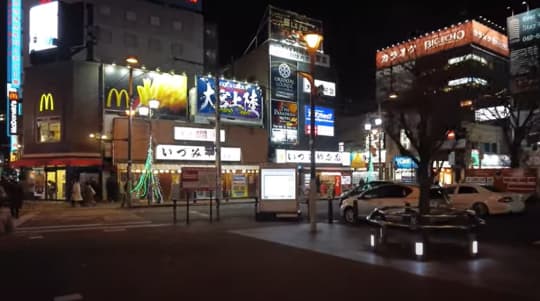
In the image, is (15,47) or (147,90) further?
(15,47)

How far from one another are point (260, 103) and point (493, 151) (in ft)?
92.3

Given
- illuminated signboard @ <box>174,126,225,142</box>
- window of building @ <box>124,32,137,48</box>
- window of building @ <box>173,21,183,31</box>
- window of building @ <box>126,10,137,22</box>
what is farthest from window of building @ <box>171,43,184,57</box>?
illuminated signboard @ <box>174,126,225,142</box>

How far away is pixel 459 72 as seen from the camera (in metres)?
17.9

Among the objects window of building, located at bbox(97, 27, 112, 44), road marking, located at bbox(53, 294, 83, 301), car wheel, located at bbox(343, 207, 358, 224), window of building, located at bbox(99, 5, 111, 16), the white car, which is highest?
window of building, located at bbox(99, 5, 111, 16)

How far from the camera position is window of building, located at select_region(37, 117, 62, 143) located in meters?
33.3

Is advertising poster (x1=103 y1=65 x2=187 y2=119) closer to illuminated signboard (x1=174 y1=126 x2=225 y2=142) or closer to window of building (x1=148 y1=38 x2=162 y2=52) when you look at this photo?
illuminated signboard (x1=174 y1=126 x2=225 y2=142)

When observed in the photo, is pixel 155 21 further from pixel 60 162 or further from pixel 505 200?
pixel 505 200


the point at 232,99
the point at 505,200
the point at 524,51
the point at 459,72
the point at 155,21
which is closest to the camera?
the point at 459,72

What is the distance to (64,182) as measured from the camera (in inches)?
1308

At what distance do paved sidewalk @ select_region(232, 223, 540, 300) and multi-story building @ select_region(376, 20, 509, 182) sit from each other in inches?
170

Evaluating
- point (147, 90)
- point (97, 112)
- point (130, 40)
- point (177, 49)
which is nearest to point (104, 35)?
point (130, 40)

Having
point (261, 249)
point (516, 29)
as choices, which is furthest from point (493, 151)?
point (261, 249)

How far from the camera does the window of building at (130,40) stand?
41.5m

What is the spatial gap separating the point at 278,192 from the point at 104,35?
26467 mm
